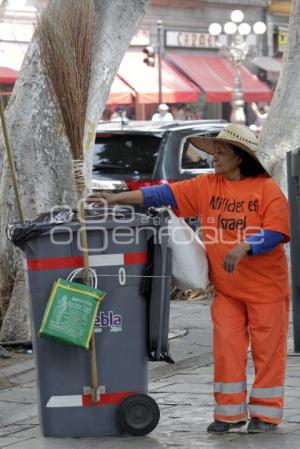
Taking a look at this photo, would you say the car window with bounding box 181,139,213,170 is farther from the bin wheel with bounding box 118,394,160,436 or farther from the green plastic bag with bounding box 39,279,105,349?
the green plastic bag with bounding box 39,279,105,349

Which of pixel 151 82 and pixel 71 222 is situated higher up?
pixel 71 222

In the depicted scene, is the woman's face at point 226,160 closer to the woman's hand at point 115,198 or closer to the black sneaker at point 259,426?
the woman's hand at point 115,198

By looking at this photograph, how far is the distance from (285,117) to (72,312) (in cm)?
586

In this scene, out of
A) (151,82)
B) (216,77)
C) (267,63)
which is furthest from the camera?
(267,63)

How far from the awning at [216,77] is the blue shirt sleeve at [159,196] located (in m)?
29.3

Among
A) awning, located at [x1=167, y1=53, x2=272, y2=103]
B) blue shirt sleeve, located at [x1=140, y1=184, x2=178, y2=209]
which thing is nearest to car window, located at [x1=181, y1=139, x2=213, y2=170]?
blue shirt sleeve, located at [x1=140, y1=184, x2=178, y2=209]

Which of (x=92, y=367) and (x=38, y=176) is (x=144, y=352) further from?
(x=38, y=176)

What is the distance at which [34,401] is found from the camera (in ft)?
22.8

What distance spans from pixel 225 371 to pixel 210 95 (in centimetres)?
2987

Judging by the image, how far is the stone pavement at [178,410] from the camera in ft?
19.0

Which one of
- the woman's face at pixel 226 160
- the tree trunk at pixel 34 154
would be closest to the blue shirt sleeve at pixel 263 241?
the woman's face at pixel 226 160

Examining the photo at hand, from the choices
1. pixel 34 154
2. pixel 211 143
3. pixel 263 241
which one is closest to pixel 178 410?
pixel 263 241

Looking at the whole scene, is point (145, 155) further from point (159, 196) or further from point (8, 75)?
point (8, 75)

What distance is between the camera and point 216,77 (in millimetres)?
36812
